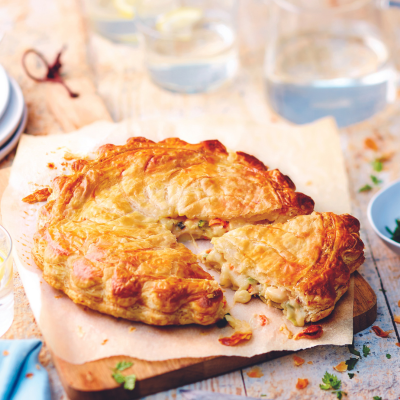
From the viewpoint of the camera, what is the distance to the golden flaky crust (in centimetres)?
325

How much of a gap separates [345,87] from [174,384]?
12.9ft

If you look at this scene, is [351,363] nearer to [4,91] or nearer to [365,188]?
[365,188]

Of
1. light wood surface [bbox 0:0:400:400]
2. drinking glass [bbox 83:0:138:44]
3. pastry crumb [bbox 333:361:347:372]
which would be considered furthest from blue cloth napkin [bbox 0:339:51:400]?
drinking glass [bbox 83:0:138:44]

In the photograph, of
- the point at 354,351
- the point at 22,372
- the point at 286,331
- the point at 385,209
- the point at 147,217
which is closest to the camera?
the point at 22,372

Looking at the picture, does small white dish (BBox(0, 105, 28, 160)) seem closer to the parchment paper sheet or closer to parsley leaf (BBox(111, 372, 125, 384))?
the parchment paper sheet

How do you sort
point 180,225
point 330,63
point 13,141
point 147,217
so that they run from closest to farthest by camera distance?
1. point 147,217
2. point 180,225
3. point 13,141
4. point 330,63

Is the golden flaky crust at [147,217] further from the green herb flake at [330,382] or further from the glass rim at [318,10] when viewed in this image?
the glass rim at [318,10]

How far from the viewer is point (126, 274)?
10.7ft

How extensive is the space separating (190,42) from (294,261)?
3.41m

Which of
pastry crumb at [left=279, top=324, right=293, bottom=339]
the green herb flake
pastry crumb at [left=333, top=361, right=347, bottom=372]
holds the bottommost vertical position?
pastry crumb at [left=333, top=361, right=347, bottom=372]

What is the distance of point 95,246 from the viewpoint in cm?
341

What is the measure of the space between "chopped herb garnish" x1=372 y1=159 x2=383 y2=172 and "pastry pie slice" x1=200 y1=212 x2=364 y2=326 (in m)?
1.60

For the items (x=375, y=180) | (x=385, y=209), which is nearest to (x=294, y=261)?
(x=385, y=209)

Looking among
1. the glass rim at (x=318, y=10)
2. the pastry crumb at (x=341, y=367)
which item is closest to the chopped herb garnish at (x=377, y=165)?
the glass rim at (x=318, y=10)
